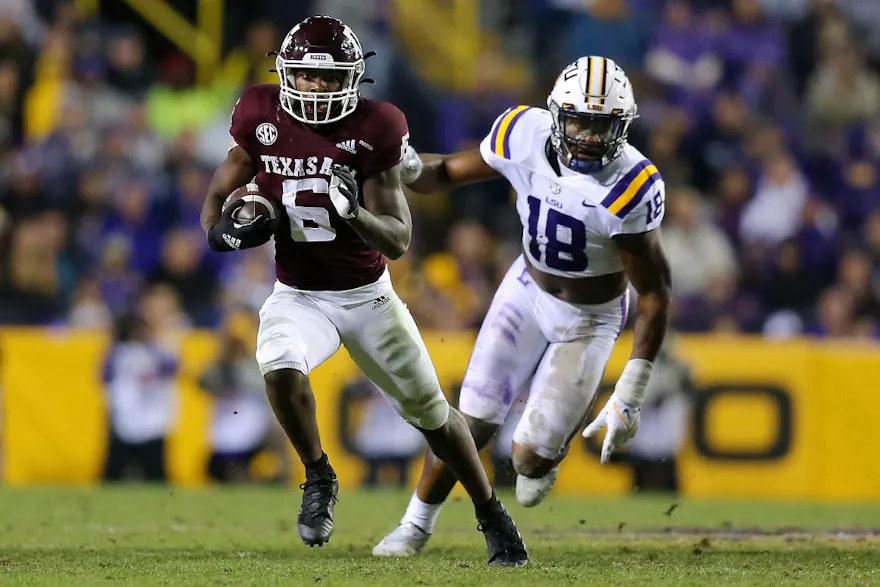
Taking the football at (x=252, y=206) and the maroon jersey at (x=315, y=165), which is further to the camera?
the maroon jersey at (x=315, y=165)

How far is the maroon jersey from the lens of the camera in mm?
5395

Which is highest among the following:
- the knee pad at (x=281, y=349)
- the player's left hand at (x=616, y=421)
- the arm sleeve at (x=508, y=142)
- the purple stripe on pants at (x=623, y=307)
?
the arm sleeve at (x=508, y=142)

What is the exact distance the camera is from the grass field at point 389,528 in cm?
513

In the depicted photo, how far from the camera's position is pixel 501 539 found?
221 inches

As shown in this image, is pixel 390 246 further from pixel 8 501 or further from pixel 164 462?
pixel 164 462

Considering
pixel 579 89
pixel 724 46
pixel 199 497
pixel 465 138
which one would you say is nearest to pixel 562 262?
pixel 579 89

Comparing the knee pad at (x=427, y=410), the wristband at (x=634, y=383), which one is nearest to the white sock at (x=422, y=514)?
the knee pad at (x=427, y=410)

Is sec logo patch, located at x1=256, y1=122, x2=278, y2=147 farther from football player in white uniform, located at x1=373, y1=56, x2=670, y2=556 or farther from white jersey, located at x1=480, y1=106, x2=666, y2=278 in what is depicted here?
white jersey, located at x1=480, y1=106, x2=666, y2=278

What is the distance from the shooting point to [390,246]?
5.25m

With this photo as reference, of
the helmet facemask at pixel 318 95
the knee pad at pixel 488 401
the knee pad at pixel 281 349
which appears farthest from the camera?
the knee pad at pixel 488 401

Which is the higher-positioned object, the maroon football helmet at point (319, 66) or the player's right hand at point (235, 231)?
the maroon football helmet at point (319, 66)

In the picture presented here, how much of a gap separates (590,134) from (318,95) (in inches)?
41.8

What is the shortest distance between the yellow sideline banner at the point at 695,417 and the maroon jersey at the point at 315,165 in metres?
3.77

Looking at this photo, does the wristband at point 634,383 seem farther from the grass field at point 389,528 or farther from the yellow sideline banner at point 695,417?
the yellow sideline banner at point 695,417
